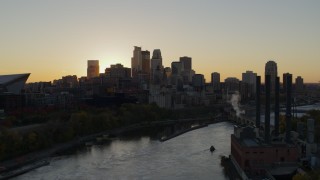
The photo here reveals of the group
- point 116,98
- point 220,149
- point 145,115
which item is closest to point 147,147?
point 220,149

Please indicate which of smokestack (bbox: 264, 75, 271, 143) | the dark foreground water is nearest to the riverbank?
the dark foreground water

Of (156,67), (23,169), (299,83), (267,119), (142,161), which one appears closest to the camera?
(23,169)

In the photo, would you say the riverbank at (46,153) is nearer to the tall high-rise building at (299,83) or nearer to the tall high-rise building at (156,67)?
the tall high-rise building at (156,67)

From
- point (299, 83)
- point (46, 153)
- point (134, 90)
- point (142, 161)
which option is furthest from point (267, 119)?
point (299, 83)

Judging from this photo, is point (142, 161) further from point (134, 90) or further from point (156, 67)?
point (156, 67)

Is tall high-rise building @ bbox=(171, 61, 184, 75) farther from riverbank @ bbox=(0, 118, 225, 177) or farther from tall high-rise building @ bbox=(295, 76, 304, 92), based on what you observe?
riverbank @ bbox=(0, 118, 225, 177)

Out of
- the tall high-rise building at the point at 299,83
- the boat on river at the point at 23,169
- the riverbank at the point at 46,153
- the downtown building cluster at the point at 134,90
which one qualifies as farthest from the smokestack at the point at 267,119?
the tall high-rise building at the point at 299,83

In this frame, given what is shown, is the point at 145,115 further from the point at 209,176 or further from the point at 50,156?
the point at 209,176

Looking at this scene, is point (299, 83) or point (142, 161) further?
point (299, 83)

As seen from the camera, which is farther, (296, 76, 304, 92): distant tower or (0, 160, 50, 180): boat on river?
(296, 76, 304, 92): distant tower

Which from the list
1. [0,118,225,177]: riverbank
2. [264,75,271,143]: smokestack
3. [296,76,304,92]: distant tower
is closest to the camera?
[264,75,271,143]: smokestack
